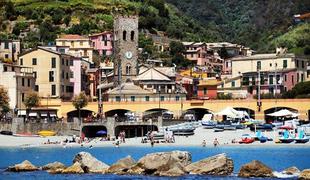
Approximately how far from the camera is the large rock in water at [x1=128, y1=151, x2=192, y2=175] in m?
61.2

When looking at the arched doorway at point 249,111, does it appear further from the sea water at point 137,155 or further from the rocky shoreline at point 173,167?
the rocky shoreline at point 173,167

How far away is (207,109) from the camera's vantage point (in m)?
125

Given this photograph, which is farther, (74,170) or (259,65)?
(259,65)

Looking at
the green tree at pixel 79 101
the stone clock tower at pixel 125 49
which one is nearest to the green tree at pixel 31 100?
the green tree at pixel 79 101

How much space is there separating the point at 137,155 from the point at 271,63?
65291mm

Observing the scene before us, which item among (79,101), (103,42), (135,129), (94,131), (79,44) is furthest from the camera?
(103,42)

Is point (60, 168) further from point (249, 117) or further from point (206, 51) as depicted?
point (206, 51)

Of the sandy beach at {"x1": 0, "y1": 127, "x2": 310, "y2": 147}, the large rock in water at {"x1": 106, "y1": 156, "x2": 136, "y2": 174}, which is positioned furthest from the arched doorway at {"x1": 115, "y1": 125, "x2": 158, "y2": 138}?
the large rock in water at {"x1": 106, "y1": 156, "x2": 136, "y2": 174}

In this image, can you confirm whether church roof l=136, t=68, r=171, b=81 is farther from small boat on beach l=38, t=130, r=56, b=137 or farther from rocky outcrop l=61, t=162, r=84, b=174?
rocky outcrop l=61, t=162, r=84, b=174

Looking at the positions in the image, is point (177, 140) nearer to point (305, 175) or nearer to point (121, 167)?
point (121, 167)

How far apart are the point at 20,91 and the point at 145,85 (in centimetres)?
1997

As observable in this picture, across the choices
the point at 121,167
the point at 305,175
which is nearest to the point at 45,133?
the point at 121,167

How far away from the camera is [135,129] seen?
120m

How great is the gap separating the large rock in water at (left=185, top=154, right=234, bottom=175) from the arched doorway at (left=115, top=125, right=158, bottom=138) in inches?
2218
